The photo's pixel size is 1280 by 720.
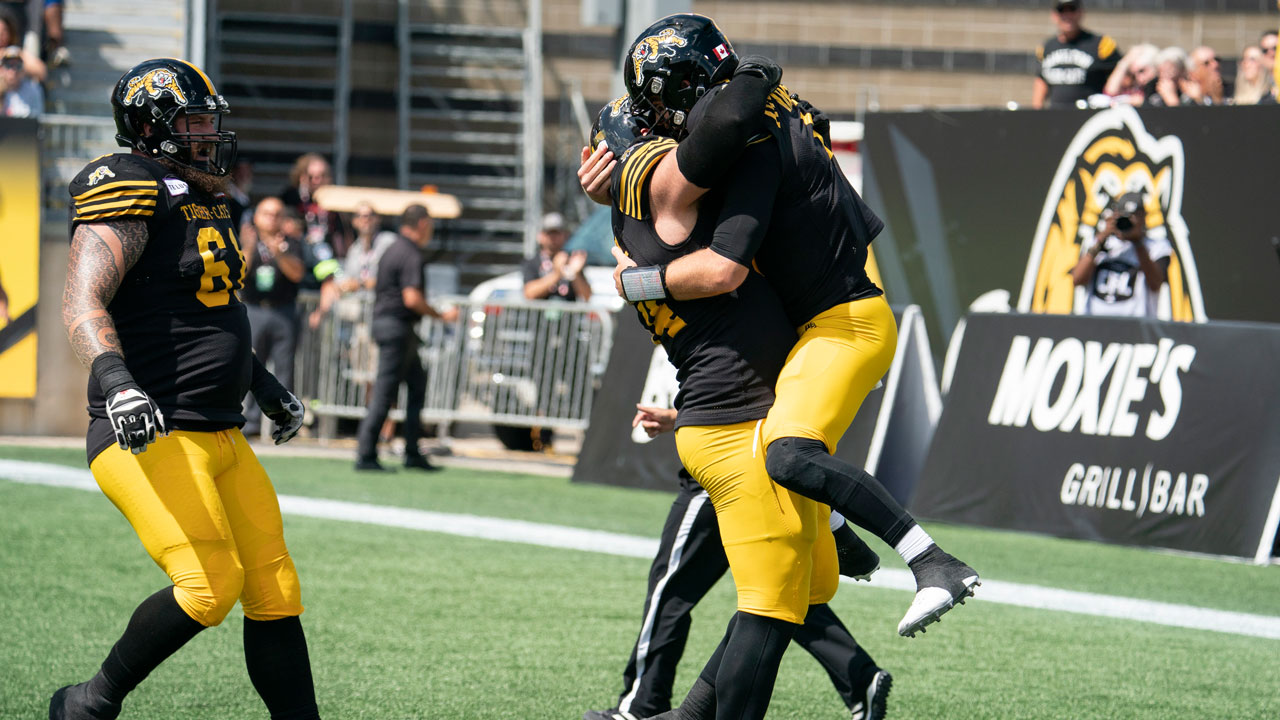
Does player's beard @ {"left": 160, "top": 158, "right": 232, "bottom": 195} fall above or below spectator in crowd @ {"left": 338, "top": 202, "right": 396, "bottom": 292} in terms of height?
above

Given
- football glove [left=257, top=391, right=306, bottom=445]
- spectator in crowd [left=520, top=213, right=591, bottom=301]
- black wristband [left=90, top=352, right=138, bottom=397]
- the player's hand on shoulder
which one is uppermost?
the player's hand on shoulder

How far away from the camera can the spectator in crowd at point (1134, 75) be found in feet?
39.8

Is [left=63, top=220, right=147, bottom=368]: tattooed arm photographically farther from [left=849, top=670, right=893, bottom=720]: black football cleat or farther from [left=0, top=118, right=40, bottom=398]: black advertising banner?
[left=0, top=118, right=40, bottom=398]: black advertising banner

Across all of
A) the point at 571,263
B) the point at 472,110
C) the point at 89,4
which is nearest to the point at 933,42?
the point at 472,110

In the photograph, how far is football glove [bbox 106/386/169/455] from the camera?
12.8 ft

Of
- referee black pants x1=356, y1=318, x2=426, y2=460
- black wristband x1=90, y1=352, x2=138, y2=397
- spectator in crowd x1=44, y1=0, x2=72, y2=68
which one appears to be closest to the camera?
black wristband x1=90, y1=352, x2=138, y2=397

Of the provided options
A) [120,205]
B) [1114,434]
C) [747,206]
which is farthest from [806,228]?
[1114,434]

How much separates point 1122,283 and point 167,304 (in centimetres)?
800

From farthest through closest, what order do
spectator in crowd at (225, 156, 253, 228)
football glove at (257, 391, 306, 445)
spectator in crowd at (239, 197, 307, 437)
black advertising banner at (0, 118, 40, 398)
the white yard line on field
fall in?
spectator in crowd at (225, 156, 253, 228)
spectator in crowd at (239, 197, 307, 437)
black advertising banner at (0, 118, 40, 398)
the white yard line on field
football glove at (257, 391, 306, 445)

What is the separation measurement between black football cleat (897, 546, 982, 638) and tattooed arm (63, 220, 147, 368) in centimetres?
220

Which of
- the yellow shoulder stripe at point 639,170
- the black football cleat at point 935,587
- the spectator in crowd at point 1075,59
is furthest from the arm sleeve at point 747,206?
the spectator in crowd at point 1075,59

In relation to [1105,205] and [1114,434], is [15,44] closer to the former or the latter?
[1105,205]

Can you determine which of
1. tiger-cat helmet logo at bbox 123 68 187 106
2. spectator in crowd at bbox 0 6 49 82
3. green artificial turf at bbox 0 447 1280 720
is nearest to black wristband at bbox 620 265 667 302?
tiger-cat helmet logo at bbox 123 68 187 106

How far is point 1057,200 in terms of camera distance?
11.5 meters
